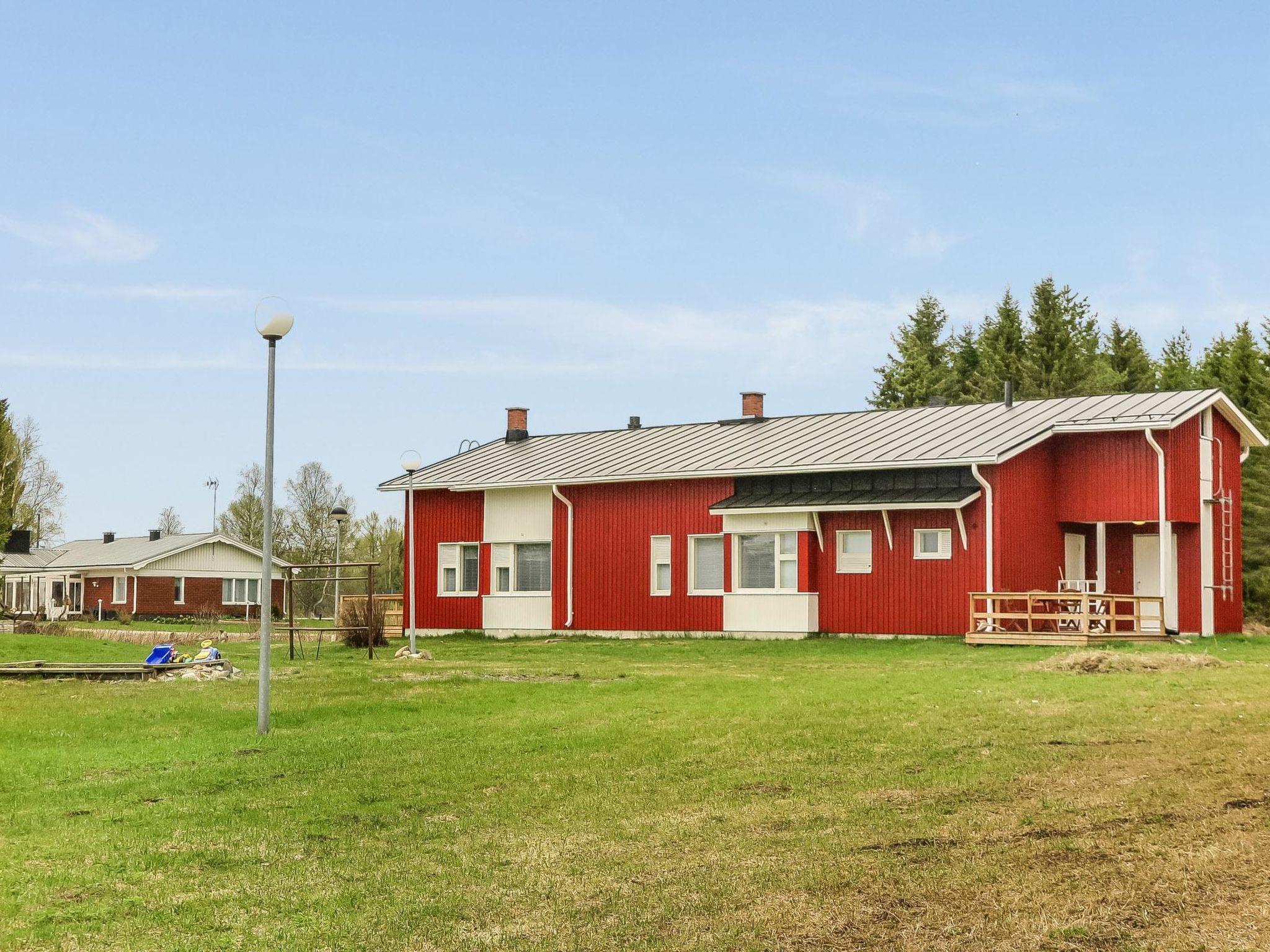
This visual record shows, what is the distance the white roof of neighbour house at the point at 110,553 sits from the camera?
202 feet

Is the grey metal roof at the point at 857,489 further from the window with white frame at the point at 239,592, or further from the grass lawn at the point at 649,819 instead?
the window with white frame at the point at 239,592

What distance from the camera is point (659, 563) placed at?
32.2m

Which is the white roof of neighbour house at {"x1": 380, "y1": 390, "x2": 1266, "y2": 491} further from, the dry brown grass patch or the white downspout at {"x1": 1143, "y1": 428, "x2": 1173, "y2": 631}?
the dry brown grass patch

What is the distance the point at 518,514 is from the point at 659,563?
4.17 metres

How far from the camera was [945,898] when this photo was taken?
274 inches

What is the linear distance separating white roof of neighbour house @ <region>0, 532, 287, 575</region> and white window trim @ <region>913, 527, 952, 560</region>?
35.7 m

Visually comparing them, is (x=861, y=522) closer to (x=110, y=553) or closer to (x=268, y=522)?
(x=268, y=522)

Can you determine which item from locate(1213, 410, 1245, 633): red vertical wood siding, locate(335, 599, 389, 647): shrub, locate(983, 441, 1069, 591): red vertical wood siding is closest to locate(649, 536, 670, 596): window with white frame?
locate(335, 599, 389, 647): shrub

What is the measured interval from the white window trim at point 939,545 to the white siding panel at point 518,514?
9363 mm

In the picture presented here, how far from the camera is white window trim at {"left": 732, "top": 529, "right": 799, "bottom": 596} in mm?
29828

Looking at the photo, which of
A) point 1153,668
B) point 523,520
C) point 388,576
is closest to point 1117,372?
point 388,576

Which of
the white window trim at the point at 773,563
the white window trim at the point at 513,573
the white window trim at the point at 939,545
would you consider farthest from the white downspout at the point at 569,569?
the white window trim at the point at 939,545

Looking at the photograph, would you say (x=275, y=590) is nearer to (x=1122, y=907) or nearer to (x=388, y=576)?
(x=388, y=576)

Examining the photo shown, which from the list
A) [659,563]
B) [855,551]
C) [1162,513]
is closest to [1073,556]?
[1162,513]
